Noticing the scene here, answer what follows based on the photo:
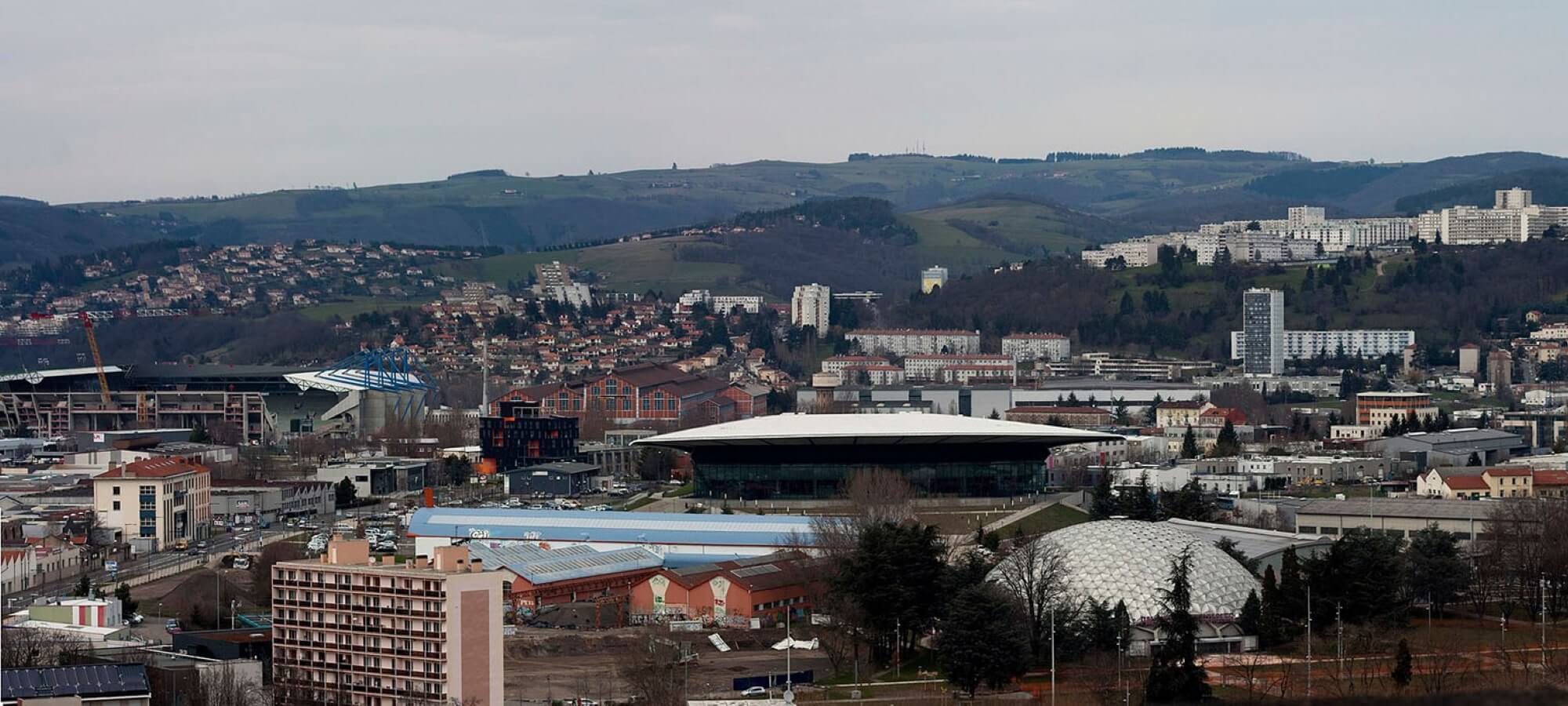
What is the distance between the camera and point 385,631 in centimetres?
3953

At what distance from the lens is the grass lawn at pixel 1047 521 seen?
197ft

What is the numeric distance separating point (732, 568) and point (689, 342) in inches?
3342

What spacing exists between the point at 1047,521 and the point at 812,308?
83556 mm

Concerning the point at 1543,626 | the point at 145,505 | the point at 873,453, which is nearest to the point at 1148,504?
the point at 873,453

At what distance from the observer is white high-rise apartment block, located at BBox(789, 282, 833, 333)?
145m

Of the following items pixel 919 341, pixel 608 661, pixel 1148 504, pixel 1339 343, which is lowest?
pixel 608 661

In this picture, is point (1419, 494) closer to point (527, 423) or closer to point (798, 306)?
point (527, 423)

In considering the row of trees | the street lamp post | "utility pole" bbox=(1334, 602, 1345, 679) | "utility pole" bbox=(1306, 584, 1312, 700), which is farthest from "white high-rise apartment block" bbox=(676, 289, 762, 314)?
"utility pole" bbox=(1334, 602, 1345, 679)

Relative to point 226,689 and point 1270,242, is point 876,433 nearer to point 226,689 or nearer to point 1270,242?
point 226,689

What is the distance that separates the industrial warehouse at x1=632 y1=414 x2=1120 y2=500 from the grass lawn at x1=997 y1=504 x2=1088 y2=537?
83.0 inches

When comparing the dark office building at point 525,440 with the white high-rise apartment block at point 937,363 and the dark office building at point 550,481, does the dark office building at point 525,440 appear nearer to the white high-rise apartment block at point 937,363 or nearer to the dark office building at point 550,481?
the dark office building at point 550,481

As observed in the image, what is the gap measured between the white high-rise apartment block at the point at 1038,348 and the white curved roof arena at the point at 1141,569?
3059 inches

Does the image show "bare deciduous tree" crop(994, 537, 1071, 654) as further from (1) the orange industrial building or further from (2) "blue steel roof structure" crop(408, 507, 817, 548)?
(2) "blue steel roof structure" crop(408, 507, 817, 548)

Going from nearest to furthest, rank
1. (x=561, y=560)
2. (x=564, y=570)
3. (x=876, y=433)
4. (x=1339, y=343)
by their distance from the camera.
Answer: (x=564, y=570) < (x=561, y=560) < (x=876, y=433) < (x=1339, y=343)
